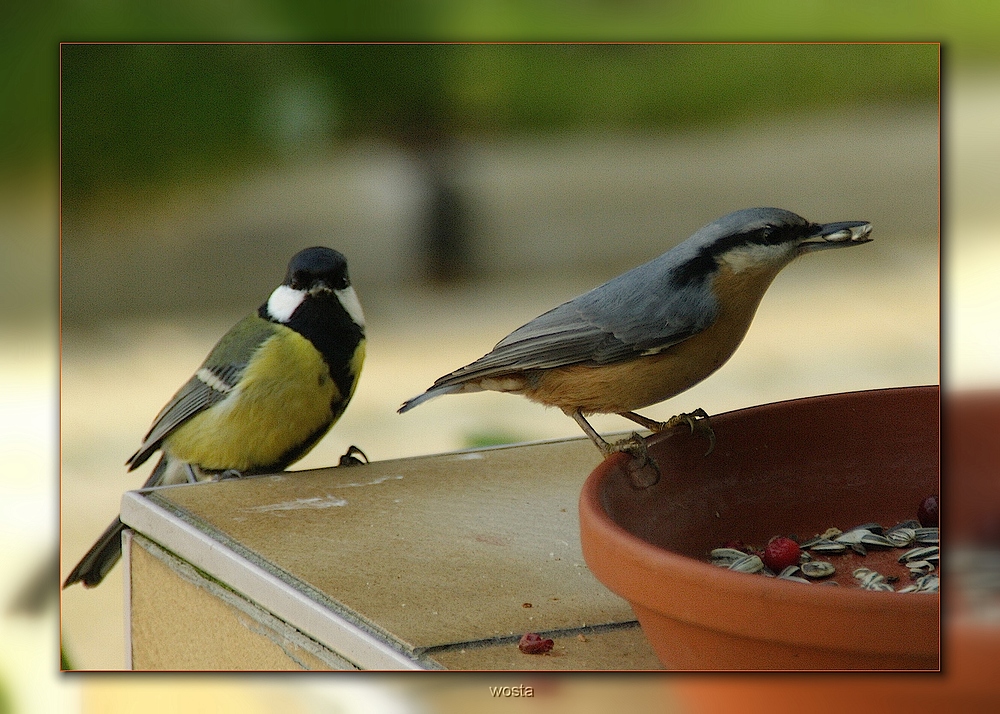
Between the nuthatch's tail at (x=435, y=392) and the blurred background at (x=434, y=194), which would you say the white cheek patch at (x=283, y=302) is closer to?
the blurred background at (x=434, y=194)

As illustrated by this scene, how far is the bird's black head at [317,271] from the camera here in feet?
4.86

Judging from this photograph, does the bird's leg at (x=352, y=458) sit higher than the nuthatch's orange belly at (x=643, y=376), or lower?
lower

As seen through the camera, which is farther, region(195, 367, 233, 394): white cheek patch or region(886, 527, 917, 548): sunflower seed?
region(195, 367, 233, 394): white cheek patch

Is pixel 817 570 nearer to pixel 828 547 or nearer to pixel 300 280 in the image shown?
pixel 828 547

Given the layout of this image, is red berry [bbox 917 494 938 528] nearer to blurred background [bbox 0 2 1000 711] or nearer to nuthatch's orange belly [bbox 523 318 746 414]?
blurred background [bbox 0 2 1000 711]

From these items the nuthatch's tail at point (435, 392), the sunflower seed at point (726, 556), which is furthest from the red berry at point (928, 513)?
the nuthatch's tail at point (435, 392)

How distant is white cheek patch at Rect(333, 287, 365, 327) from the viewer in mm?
1510

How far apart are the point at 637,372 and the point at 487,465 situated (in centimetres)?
39

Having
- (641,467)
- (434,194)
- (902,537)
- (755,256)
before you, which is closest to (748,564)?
(641,467)

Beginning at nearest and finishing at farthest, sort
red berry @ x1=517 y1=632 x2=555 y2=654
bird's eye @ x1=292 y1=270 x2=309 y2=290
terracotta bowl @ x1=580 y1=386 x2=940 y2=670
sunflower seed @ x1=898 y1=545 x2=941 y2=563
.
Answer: terracotta bowl @ x1=580 y1=386 x2=940 y2=670 → red berry @ x1=517 y1=632 x2=555 y2=654 → sunflower seed @ x1=898 y1=545 x2=941 y2=563 → bird's eye @ x1=292 y1=270 x2=309 y2=290

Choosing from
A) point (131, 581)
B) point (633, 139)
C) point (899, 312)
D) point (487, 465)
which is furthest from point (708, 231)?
point (131, 581)

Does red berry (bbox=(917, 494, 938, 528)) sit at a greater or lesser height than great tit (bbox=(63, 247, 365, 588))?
lesser

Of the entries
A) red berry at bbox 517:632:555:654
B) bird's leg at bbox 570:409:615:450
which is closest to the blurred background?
bird's leg at bbox 570:409:615:450

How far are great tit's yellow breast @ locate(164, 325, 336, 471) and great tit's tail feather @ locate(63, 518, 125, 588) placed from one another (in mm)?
150
